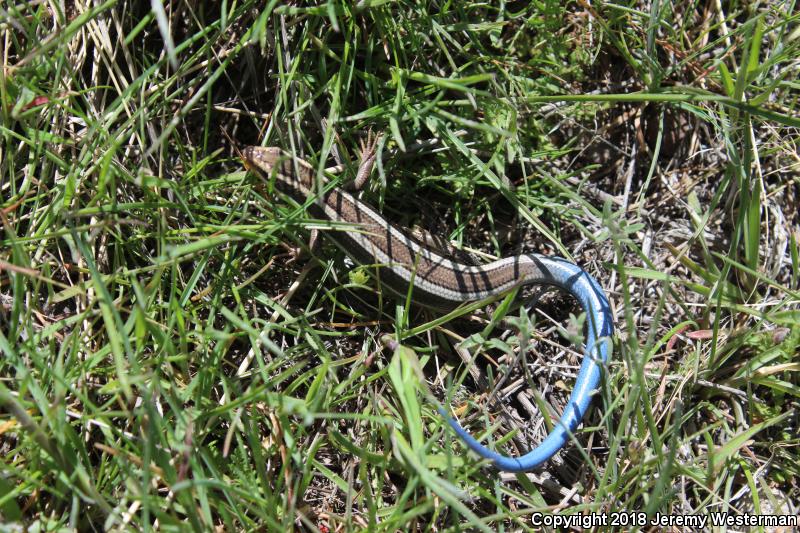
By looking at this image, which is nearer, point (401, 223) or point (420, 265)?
point (420, 265)

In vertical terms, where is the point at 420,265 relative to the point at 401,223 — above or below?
below

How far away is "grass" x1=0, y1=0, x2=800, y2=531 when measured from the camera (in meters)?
2.86

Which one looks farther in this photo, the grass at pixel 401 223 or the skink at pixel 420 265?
the skink at pixel 420 265

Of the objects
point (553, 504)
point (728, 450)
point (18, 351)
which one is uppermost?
point (18, 351)

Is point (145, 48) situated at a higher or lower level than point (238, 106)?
higher

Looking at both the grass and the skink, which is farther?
the skink

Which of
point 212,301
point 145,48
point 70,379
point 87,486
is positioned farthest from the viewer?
point 145,48

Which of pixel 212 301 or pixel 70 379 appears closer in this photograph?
pixel 70 379

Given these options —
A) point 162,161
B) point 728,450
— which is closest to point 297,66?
point 162,161

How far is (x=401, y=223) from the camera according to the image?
358 centimetres

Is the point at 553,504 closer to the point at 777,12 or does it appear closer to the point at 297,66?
the point at 297,66

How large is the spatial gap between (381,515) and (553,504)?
953mm

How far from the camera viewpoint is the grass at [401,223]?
2.86 m

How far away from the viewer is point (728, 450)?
316 centimetres
